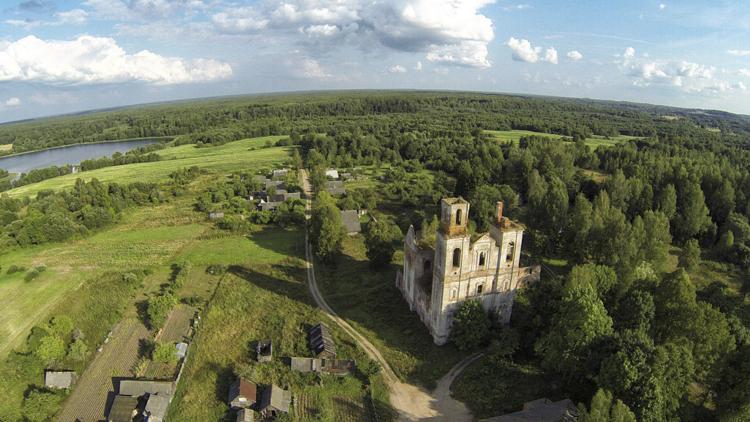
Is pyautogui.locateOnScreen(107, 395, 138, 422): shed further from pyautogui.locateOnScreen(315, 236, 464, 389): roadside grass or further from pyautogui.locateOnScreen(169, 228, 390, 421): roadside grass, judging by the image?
pyautogui.locateOnScreen(315, 236, 464, 389): roadside grass

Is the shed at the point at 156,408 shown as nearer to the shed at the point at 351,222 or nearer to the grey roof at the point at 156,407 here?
the grey roof at the point at 156,407

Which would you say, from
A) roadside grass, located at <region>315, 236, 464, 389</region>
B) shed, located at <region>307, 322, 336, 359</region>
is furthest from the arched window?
shed, located at <region>307, 322, 336, 359</region>

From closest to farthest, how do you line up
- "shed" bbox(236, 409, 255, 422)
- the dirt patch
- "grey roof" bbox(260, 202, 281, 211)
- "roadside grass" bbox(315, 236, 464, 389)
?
"shed" bbox(236, 409, 255, 422)
the dirt patch
"roadside grass" bbox(315, 236, 464, 389)
"grey roof" bbox(260, 202, 281, 211)

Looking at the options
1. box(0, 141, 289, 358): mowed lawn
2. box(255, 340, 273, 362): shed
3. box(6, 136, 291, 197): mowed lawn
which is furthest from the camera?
box(6, 136, 291, 197): mowed lawn

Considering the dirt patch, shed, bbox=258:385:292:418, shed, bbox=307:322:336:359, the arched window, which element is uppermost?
the arched window

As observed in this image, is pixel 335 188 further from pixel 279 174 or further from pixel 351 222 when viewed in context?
pixel 279 174

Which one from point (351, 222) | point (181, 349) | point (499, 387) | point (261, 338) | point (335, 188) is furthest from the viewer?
point (335, 188)

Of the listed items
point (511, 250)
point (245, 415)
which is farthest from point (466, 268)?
point (245, 415)
